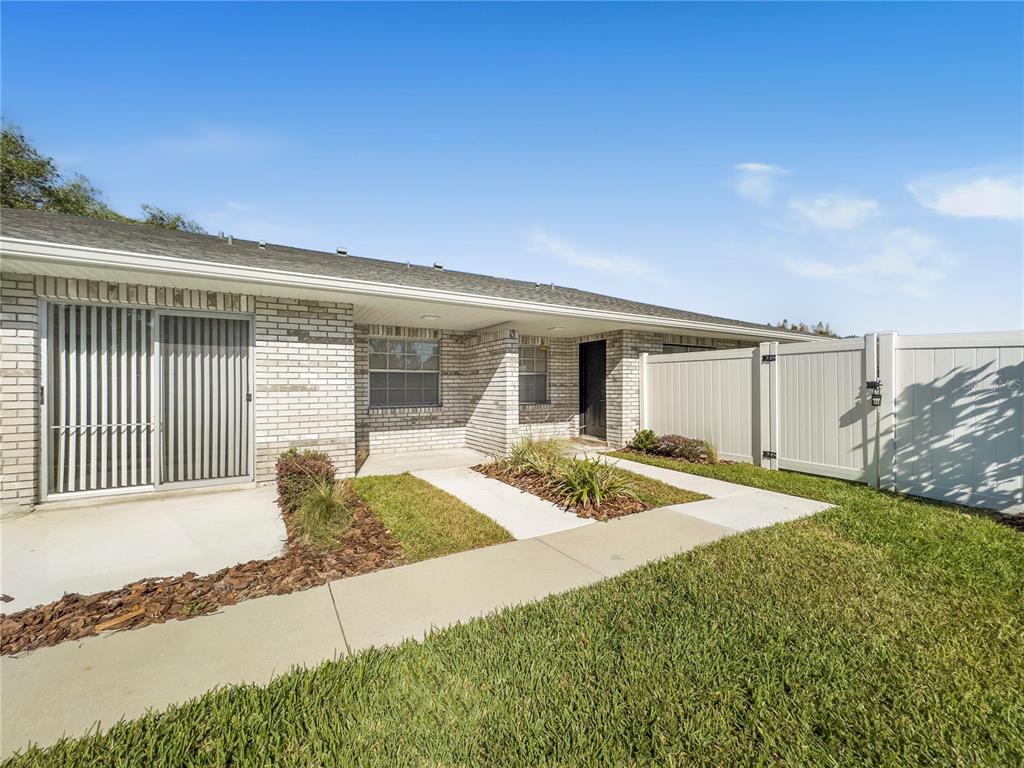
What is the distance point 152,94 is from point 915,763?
42.9 ft

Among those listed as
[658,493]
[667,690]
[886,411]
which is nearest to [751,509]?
[658,493]

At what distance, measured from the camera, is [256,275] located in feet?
17.3

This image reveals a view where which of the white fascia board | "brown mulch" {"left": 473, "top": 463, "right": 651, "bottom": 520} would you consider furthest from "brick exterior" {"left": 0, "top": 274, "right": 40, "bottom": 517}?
"brown mulch" {"left": 473, "top": 463, "right": 651, "bottom": 520}

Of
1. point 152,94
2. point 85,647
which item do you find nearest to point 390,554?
point 85,647

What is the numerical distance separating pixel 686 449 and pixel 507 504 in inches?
179

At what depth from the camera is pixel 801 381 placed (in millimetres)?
6980

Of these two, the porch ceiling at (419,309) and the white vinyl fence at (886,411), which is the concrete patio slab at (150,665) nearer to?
the porch ceiling at (419,309)

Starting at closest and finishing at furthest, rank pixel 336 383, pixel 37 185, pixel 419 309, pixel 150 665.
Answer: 1. pixel 150 665
2. pixel 336 383
3. pixel 419 309
4. pixel 37 185

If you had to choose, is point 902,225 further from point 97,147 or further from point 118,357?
point 97,147

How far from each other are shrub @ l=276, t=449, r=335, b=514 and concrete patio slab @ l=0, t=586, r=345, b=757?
2.15 meters

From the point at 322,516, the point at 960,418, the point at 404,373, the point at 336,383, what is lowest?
the point at 322,516

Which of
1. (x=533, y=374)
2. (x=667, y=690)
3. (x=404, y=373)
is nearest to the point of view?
(x=667, y=690)

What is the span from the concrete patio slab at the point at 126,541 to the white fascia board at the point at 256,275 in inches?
113

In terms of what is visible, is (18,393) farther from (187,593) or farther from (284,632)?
(284,632)
